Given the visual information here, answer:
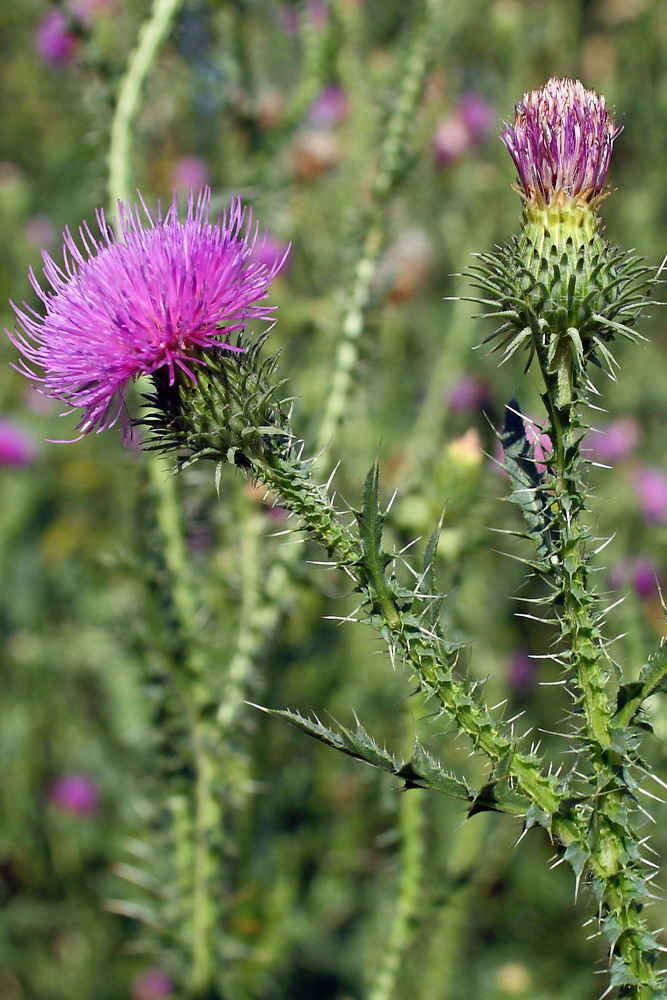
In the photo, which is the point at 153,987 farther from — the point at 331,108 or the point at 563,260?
the point at 331,108

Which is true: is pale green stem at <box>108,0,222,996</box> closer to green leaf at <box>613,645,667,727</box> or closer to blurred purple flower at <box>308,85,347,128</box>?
green leaf at <box>613,645,667,727</box>

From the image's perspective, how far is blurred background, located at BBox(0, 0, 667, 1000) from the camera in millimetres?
2314

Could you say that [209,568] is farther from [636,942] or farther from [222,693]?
[636,942]

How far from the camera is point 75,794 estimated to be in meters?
3.38

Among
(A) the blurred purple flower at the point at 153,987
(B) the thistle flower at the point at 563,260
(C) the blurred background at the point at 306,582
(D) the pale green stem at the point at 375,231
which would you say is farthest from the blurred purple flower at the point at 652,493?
(B) the thistle flower at the point at 563,260

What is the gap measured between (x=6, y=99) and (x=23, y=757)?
15.4ft

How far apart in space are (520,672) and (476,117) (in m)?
2.69

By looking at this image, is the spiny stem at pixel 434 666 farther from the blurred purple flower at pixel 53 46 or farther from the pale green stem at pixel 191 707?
the blurred purple flower at pixel 53 46

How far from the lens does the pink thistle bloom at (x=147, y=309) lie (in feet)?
4.14

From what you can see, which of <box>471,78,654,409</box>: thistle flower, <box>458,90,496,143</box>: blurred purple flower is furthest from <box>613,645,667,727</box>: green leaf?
<box>458,90,496,143</box>: blurred purple flower

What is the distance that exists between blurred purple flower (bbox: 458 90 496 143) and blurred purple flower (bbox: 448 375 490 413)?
1165 millimetres

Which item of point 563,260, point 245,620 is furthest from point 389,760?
point 245,620

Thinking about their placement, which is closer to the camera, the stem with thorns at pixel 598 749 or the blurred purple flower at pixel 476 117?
the stem with thorns at pixel 598 749

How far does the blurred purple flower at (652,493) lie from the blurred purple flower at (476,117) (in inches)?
69.3
